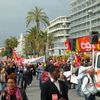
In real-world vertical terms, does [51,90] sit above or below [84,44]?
below

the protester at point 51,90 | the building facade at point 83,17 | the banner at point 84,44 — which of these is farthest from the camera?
the building facade at point 83,17

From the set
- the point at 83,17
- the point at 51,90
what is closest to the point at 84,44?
the point at 51,90

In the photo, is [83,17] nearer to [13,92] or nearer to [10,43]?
[10,43]

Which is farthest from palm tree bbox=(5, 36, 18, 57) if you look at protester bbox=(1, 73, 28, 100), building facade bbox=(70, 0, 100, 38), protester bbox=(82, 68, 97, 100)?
protester bbox=(1, 73, 28, 100)

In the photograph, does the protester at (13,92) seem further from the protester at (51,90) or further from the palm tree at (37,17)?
the palm tree at (37,17)

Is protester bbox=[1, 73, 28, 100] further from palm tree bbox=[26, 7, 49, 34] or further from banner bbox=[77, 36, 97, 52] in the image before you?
palm tree bbox=[26, 7, 49, 34]

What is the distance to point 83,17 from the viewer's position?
15388 centimetres

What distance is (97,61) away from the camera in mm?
17875

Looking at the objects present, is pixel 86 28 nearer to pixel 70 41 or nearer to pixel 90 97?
pixel 70 41

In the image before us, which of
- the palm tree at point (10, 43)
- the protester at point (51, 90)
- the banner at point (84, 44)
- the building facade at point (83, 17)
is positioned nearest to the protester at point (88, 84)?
the protester at point (51, 90)

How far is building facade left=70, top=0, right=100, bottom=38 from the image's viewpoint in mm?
140000

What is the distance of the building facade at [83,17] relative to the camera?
140000 mm

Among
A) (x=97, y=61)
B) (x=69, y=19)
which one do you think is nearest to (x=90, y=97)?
(x=97, y=61)

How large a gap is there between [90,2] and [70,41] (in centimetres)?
11927
